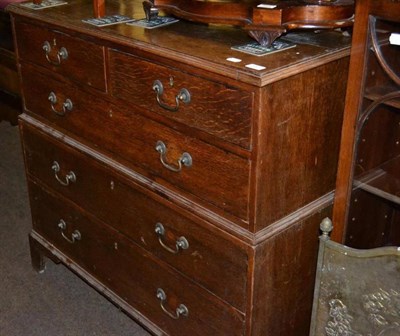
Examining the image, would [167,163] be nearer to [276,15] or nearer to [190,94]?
[190,94]

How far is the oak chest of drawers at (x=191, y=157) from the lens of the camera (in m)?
1.39

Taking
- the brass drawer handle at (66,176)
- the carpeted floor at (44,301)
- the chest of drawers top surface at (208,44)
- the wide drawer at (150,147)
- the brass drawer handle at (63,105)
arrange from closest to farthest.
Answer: the chest of drawers top surface at (208,44)
the wide drawer at (150,147)
the brass drawer handle at (63,105)
the brass drawer handle at (66,176)
the carpeted floor at (44,301)

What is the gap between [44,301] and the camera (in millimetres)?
2299

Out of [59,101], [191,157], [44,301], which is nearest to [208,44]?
[191,157]

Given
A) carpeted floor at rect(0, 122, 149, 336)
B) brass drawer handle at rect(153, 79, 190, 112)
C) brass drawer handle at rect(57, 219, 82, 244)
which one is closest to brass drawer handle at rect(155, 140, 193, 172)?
brass drawer handle at rect(153, 79, 190, 112)

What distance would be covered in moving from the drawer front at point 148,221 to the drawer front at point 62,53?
259 millimetres

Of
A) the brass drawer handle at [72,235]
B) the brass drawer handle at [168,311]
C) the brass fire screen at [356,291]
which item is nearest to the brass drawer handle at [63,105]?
the brass drawer handle at [72,235]

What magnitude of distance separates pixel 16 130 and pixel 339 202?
2714 millimetres

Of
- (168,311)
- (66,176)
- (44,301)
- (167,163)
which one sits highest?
(167,163)

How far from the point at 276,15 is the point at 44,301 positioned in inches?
56.9

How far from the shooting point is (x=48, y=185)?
2.19 metres

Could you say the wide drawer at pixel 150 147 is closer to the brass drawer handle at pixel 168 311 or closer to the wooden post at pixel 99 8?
the wooden post at pixel 99 8

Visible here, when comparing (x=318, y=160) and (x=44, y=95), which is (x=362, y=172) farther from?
(x=44, y=95)

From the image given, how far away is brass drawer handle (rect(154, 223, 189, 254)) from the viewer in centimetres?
163
